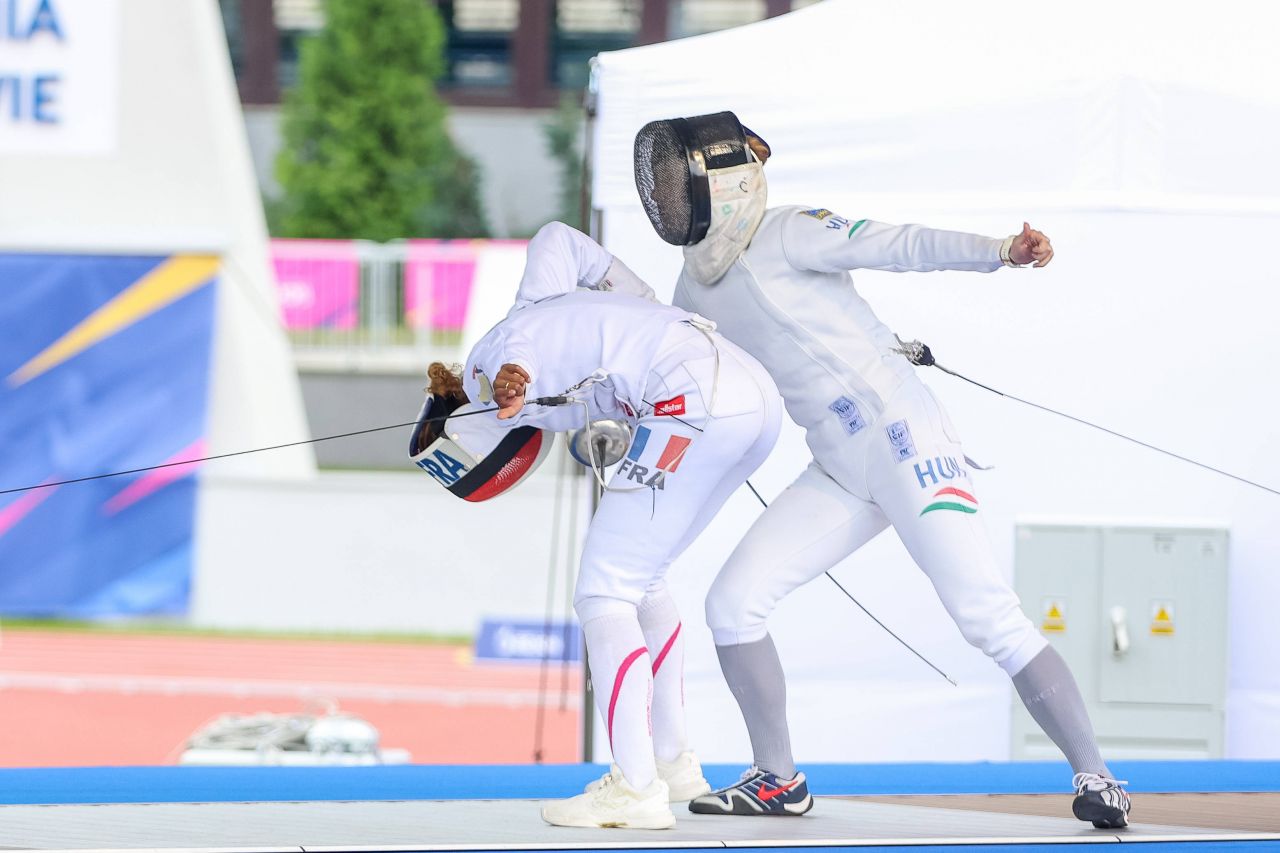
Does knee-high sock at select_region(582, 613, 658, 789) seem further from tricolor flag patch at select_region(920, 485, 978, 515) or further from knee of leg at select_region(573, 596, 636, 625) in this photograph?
tricolor flag patch at select_region(920, 485, 978, 515)

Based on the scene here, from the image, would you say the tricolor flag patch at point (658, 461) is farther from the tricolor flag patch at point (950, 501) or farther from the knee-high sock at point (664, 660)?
the tricolor flag patch at point (950, 501)

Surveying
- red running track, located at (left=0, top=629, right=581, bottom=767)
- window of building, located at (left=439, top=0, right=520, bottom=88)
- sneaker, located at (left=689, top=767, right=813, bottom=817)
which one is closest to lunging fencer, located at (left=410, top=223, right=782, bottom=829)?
sneaker, located at (left=689, top=767, right=813, bottom=817)

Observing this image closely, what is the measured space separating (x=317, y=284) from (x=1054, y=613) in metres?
11.8

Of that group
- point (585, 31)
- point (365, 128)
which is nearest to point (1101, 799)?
point (365, 128)

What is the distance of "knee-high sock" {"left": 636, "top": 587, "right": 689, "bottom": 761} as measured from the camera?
9.67 feet

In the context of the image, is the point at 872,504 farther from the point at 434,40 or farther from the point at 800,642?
the point at 434,40

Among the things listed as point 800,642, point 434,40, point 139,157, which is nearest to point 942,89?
point 800,642

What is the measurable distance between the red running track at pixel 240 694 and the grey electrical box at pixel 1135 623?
3.13 metres

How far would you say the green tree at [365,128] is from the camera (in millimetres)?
20422

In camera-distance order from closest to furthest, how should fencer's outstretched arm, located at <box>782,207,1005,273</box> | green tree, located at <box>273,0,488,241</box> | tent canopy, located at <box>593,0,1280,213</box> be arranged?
fencer's outstretched arm, located at <box>782,207,1005,273</box>, tent canopy, located at <box>593,0,1280,213</box>, green tree, located at <box>273,0,488,241</box>

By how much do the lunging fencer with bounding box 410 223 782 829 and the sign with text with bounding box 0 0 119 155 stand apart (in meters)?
7.84

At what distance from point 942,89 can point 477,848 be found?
102 inches

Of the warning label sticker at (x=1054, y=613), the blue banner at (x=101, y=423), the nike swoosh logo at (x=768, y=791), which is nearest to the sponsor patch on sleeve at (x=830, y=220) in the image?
the nike swoosh logo at (x=768, y=791)

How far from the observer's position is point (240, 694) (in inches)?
356
